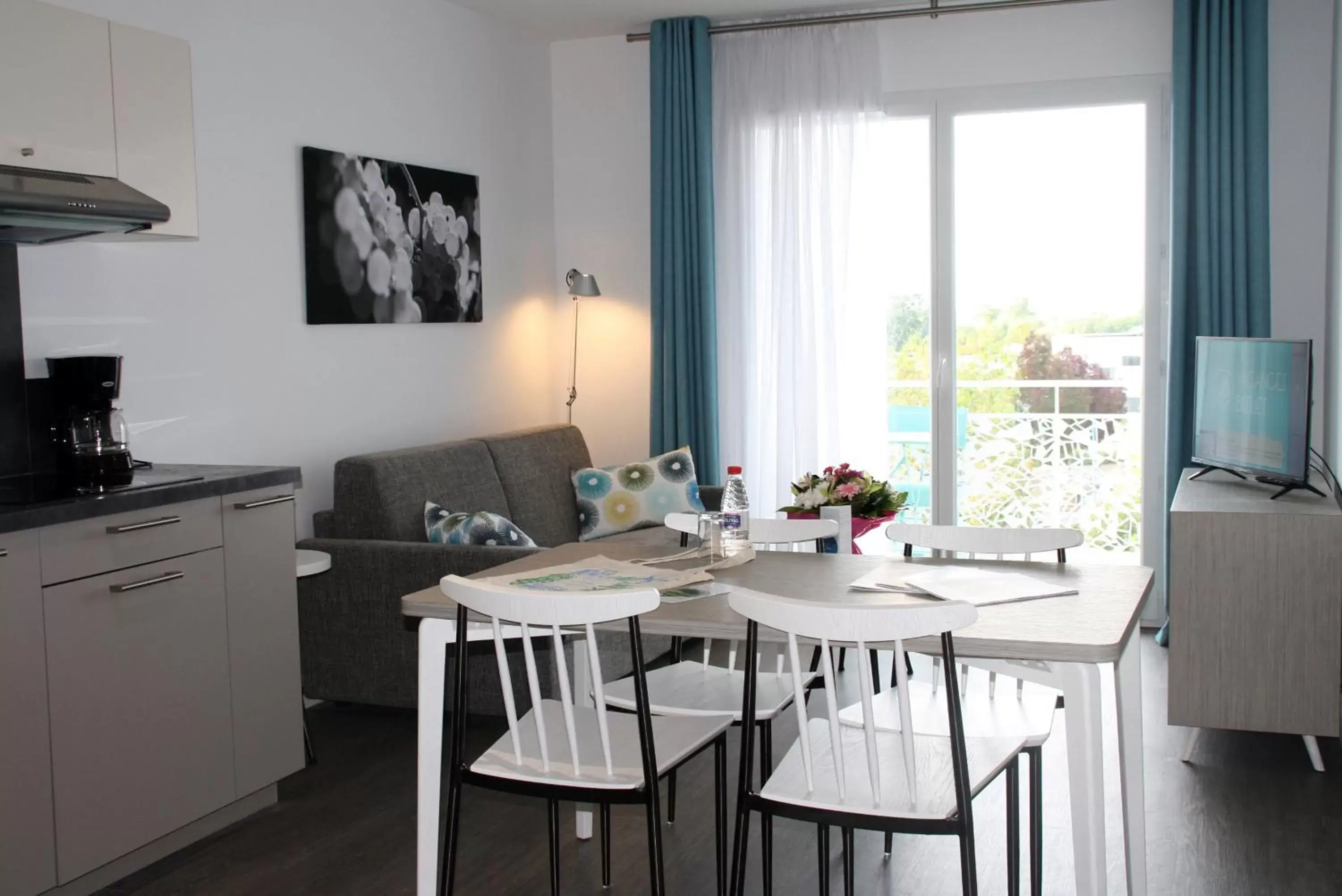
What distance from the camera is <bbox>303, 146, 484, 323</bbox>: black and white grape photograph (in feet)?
14.6

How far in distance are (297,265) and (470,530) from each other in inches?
45.3

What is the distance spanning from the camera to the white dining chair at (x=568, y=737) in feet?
7.04

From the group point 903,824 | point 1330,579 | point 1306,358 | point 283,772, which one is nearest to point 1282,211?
point 1306,358

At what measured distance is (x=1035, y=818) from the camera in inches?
96.1

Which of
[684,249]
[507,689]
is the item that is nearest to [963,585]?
[507,689]

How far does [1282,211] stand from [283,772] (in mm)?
4310

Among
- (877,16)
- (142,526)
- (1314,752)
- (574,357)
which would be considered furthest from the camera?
(574,357)

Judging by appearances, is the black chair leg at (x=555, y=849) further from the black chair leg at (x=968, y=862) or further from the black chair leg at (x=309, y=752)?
the black chair leg at (x=309, y=752)

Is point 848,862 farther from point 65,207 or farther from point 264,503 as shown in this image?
point 65,207

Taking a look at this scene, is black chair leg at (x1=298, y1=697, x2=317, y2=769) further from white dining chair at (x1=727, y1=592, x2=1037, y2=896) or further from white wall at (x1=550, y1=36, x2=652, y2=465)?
white wall at (x1=550, y1=36, x2=652, y2=465)

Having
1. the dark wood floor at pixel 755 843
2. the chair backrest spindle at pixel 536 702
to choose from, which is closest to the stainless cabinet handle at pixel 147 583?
the dark wood floor at pixel 755 843

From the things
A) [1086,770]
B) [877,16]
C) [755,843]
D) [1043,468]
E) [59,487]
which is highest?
[877,16]

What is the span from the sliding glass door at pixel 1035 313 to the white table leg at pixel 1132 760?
3093 mm

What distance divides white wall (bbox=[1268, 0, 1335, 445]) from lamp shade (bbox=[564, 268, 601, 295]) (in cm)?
289
